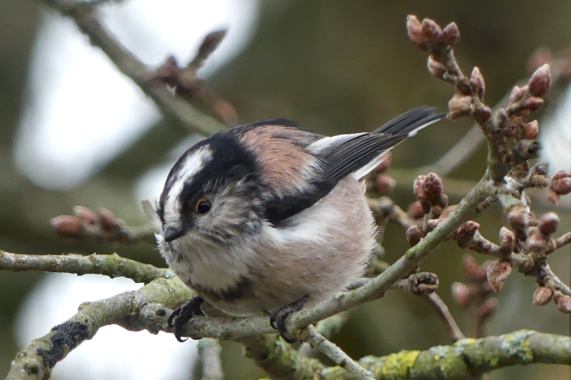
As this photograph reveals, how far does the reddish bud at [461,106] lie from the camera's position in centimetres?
268

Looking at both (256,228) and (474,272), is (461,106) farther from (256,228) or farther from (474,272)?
(474,272)

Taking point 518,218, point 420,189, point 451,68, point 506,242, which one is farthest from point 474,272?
point 451,68

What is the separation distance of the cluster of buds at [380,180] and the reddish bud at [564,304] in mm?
1734

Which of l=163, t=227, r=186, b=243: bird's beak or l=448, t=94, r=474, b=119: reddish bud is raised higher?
l=163, t=227, r=186, b=243: bird's beak

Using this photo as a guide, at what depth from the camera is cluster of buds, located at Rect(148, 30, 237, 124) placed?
493 cm

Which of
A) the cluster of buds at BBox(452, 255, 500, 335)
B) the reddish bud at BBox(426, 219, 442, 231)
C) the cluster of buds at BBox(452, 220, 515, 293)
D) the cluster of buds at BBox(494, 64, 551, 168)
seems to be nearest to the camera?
the cluster of buds at BBox(494, 64, 551, 168)

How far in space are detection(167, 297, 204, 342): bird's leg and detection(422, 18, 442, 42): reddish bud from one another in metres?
1.60

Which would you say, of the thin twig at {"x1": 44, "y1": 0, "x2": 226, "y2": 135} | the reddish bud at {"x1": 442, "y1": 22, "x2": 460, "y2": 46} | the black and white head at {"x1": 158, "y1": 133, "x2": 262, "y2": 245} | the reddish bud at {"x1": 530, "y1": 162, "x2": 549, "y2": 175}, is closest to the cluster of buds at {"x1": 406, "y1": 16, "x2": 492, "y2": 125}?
the reddish bud at {"x1": 442, "y1": 22, "x2": 460, "y2": 46}

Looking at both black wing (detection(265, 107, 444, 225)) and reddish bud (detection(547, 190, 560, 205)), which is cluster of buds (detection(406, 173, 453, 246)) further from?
black wing (detection(265, 107, 444, 225))

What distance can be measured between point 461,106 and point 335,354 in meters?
1.00

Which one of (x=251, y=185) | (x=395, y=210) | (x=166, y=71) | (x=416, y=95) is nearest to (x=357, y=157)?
(x=395, y=210)

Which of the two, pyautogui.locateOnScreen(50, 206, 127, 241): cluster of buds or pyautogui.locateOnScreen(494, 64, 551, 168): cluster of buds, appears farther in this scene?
pyautogui.locateOnScreen(50, 206, 127, 241): cluster of buds

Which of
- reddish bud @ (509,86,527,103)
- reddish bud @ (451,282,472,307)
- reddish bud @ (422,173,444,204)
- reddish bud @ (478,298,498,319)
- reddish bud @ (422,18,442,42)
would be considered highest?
reddish bud @ (451,282,472,307)

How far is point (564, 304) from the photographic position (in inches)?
111
